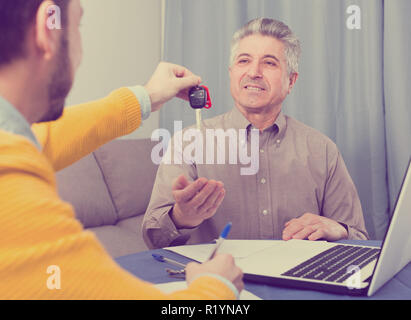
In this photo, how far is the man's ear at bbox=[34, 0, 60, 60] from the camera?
1.44 feet

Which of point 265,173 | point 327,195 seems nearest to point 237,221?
point 265,173

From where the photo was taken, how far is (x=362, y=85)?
1781 mm

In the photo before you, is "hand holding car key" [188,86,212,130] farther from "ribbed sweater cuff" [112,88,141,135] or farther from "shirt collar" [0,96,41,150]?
"shirt collar" [0,96,41,150]

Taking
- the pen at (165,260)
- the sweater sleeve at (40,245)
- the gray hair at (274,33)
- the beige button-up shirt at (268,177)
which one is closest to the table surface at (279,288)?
the pen at (165,260)

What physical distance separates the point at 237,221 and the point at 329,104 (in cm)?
85

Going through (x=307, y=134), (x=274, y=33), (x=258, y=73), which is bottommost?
(x=307, y=134)

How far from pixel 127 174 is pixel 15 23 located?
170cm

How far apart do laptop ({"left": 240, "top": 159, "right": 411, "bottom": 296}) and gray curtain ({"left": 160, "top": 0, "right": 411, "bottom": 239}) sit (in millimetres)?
1029

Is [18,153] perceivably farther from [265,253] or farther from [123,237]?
[123,237]

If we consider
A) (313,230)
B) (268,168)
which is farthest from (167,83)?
(268,168)

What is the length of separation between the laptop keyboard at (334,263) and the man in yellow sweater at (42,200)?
23 cm

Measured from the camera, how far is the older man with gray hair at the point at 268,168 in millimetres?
1274
